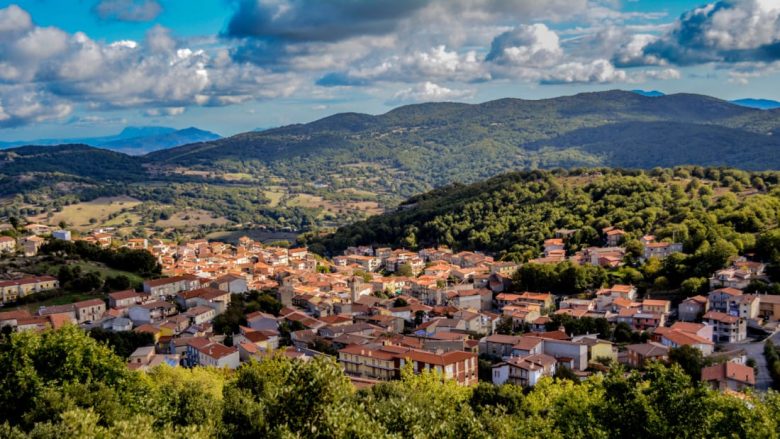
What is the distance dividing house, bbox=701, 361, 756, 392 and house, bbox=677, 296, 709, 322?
41.5 feet

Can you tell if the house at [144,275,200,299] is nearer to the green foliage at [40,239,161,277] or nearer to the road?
the green foliage at [40,239,161,277]

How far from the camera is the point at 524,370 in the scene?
3400 centimetres

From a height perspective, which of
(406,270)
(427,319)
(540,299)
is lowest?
(406,270)

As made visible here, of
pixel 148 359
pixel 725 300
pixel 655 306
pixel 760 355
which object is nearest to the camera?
pixel 148 359

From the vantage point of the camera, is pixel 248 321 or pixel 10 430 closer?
pixel 10 430

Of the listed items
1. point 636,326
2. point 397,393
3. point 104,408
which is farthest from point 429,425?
point 636,326

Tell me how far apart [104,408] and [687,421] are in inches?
668

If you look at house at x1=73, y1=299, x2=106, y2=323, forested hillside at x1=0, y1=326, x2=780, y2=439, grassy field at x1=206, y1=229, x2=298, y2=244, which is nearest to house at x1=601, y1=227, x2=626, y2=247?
forested hillside at x1=0, y1=326, x2=780, y2=439

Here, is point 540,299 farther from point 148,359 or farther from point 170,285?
point 148,359

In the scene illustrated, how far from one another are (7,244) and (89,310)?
65.7 ft

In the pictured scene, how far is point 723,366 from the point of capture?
32.0 m

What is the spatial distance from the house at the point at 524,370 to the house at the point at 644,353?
180 inches

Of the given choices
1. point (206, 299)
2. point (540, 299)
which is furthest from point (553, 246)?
point (206, 299)

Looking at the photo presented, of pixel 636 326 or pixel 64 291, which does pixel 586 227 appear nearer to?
pixel 636 326
